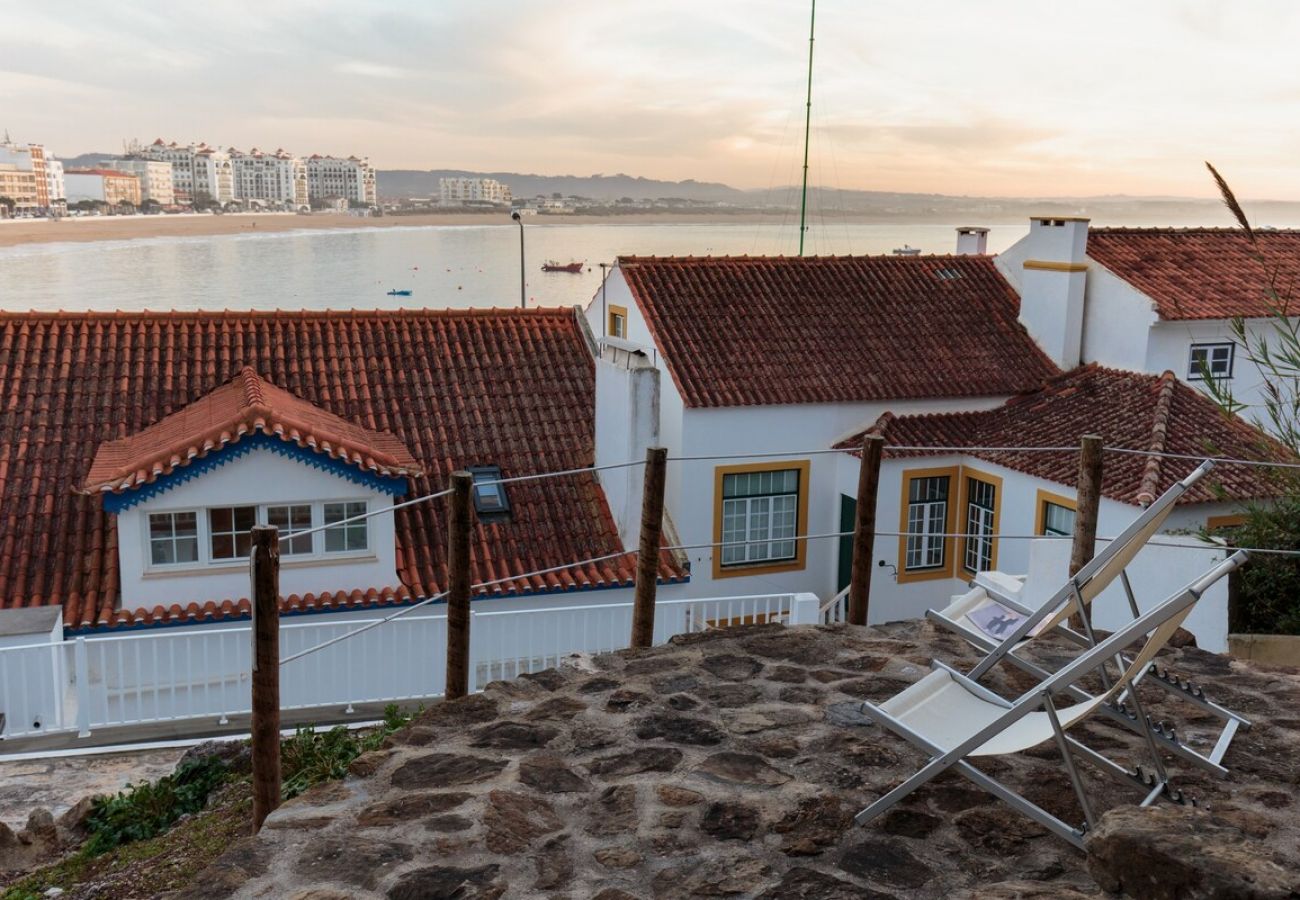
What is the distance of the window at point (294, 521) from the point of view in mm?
12883

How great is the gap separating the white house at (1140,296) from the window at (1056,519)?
4127 mm

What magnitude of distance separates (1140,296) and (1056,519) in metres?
4.83

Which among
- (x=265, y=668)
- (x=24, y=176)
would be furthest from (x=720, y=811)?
(x=24, y=176)

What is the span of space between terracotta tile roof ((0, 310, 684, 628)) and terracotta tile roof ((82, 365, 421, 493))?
0.35 meters

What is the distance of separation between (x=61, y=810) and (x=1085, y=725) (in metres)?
5.80

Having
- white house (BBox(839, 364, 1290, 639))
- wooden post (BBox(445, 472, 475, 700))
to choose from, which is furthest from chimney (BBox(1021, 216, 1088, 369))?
wooden post (BBox(445, 472, 475, 700))

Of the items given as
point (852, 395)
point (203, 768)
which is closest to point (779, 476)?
point (852, 395)

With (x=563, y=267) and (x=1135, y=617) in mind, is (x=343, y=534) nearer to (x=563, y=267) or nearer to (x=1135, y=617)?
(x=1135, y=617)

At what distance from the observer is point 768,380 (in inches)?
661

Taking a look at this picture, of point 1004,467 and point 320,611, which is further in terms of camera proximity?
point 1004,467

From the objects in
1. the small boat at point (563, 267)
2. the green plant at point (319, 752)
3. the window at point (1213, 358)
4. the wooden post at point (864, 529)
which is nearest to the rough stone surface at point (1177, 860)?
the wooden post at point (864, 529)

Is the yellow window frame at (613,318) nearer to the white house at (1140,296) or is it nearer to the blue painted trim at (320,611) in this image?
the blue painted trim at (320,611)

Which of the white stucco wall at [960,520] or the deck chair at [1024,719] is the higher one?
the deck chair at [1024,719]

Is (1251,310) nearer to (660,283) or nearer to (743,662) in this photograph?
(660,283)
